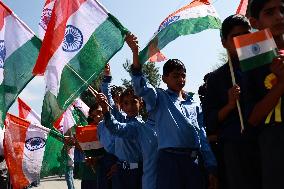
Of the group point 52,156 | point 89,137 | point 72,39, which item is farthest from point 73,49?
point 52,156

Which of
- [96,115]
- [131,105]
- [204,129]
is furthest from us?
[96,115]

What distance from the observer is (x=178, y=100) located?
4.69 metres

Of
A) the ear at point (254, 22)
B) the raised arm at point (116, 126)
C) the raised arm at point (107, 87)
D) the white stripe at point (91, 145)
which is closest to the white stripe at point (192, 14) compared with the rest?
the raised arm at point (116, 126)

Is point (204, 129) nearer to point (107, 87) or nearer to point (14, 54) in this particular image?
point (107, 87)

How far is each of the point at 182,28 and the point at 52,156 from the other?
4.49 m

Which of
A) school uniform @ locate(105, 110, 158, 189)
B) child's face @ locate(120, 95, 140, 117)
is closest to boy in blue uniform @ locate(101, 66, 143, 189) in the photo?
child's face @ locate(120, 95, 140, 117)

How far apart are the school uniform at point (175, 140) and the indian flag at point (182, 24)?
0.55m

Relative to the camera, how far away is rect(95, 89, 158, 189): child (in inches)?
205

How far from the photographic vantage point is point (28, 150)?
27.5 feet

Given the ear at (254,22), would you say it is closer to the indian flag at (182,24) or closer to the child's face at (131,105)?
the indian flag at (182,24)

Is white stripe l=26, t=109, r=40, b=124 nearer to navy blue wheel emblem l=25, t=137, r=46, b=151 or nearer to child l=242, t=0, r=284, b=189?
navy blue wheel emblem l=25, t=137, r=46, b=151

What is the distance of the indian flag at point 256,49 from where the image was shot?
2.68 m

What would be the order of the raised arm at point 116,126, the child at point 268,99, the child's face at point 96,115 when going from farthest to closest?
the child's face at point 96,115, the raised arm at point 116,126, the child at point 268,99

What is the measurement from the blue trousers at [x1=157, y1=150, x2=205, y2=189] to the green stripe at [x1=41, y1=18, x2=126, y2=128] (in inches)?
46.3
